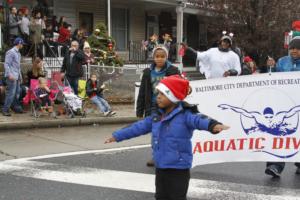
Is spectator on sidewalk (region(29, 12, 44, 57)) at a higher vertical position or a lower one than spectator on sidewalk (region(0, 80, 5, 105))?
higher

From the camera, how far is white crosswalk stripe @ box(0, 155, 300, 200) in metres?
5.92

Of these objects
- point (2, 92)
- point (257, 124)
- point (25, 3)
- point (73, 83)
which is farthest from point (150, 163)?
point (25, 3)

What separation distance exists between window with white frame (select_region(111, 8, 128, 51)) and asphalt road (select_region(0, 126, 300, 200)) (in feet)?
47.2

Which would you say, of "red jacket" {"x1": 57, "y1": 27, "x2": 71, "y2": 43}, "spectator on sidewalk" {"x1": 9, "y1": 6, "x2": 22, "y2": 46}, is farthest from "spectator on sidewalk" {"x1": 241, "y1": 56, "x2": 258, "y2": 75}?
"spectator on sidewalk" {"x1": 9, "y1": 6, "x2": 22, "y2": 46}

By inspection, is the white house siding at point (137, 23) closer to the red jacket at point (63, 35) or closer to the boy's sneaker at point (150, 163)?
the red jacket at point (63, 35)

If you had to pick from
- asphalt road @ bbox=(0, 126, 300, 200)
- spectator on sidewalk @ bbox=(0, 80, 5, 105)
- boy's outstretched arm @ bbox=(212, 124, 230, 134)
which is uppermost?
boy's outstretched arm @ bbox=(212, 124, 230, 134)

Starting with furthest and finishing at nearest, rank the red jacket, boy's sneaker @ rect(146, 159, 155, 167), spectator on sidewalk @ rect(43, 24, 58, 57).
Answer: the red jacket, spectator on sidewalk @ rect(43, 24, 58, 57), boy's sneaker @ rect(146, 159, 155, 167)

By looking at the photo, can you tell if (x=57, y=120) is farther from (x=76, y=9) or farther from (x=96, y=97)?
(x=76, y=9)

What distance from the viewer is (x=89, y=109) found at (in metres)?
13.2

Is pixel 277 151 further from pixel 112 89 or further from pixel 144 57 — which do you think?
pixel 144 57

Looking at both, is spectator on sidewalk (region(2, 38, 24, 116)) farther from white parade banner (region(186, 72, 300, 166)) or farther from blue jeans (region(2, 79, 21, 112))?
white parade banner (region(186, 72, 300, 166))

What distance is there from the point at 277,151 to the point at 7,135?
18.8ft

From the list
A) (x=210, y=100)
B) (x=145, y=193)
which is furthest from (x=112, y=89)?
(x=145, y=193)

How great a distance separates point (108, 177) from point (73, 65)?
7.06 metres
